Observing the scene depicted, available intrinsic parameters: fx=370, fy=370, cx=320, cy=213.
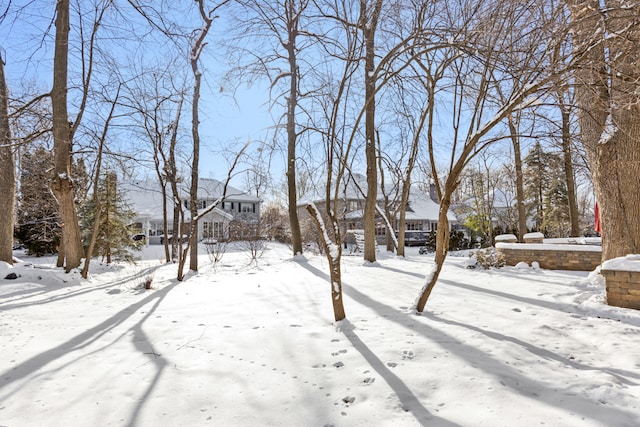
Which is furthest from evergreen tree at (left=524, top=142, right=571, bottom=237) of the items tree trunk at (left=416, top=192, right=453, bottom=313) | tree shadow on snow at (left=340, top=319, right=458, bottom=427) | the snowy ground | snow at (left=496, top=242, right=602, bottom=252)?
tree shadow on snow at (left=340, top=319, right=458, bottom=427)

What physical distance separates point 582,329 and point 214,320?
4.29 metres

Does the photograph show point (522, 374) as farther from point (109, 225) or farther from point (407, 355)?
point (109, 225)

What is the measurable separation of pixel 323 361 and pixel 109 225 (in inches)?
590

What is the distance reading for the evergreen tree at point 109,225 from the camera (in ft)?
49.8

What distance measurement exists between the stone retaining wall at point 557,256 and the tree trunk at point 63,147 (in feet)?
36.6

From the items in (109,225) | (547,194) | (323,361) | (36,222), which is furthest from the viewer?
(547,194)

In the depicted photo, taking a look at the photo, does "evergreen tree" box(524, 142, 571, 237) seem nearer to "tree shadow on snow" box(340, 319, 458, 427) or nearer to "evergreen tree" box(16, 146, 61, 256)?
"tree shadow on snow" box(340, 319, 458, 427)

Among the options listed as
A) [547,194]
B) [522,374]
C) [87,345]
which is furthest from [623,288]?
[547,194]

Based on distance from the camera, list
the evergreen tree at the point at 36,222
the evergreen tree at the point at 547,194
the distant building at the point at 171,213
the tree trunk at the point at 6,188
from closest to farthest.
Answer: the tree trunk at the point at 6,188 → the evergreen tree at the point at 36,222 → the evergreen tree at the point at 547,194 → the distant building at the point at 171,213

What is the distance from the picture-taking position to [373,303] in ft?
18.0

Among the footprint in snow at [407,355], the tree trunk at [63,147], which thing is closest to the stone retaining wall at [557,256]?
the footprint in snow at [407,355]

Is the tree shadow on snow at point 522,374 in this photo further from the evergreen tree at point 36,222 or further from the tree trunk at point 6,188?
the evergreen tree at point 36,222

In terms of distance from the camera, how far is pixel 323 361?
327cm

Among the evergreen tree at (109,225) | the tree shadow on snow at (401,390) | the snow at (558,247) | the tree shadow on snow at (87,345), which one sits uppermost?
the evergreen tree at (109,225)
